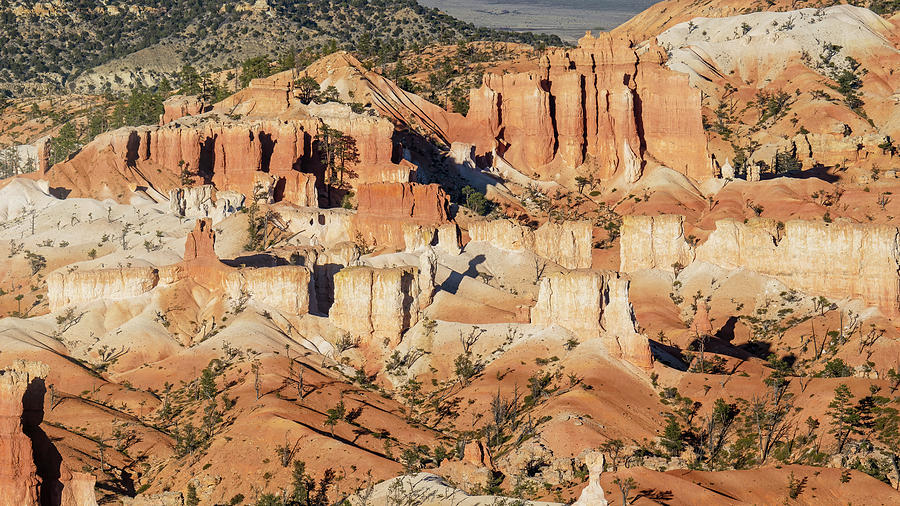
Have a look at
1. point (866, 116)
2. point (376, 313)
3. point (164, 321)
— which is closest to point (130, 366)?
point (164, 321)

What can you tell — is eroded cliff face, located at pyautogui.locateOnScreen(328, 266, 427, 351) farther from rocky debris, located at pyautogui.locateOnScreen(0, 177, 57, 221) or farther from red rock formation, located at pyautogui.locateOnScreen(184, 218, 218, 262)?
rocky debris, located at pyautogui.locateOnScreen(0, 177, 57, 221)

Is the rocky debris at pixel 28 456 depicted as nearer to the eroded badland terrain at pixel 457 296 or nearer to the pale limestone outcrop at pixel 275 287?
the eroded badland terrain at pixel 457 296

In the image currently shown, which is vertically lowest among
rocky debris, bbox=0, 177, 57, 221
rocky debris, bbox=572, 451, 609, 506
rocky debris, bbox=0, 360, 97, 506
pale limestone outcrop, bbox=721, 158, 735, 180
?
pale limestone outcrop, bbox=721, 158, 735, 180

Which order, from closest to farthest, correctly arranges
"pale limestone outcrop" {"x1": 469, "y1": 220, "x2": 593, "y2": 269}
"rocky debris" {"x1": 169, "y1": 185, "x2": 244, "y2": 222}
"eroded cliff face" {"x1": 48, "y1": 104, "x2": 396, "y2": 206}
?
1. "pale limestone outcrop" {"x1": 469, "y1": 220, "x2": 593, "y2": 269}
2. "rocky debris" {"x1": 169, "y1": 185, "x2": 244, "y2": 222}
3. "eroded cliff face" {"x1": 48, "y1": 104, "x2": 396, "y2": 206}

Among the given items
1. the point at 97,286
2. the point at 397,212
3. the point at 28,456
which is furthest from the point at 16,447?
the point at 397,212

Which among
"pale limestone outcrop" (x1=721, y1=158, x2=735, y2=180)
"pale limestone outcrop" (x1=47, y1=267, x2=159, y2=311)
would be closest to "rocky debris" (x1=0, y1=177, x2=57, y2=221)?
"pale limestone outcrop" (x1=47, y1=267, x2=159, y2=311)

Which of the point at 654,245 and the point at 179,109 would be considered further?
the point at 179,109

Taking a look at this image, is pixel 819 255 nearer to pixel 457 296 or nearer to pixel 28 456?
pixel 457 296
